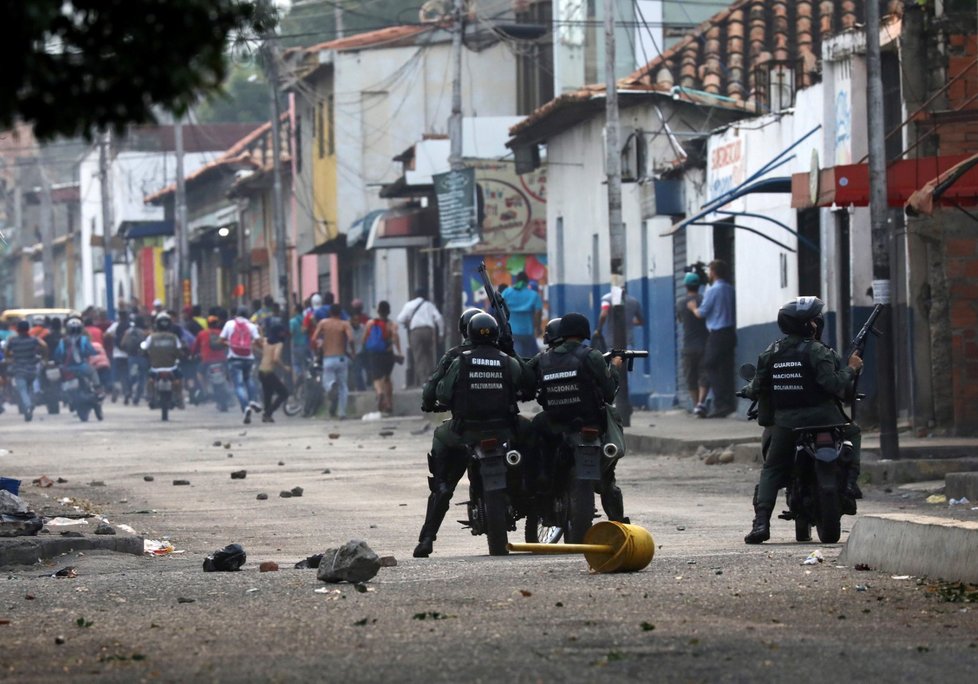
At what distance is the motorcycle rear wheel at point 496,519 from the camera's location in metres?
11.8

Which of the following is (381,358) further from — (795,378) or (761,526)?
(795,378)

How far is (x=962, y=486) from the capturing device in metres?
15.3

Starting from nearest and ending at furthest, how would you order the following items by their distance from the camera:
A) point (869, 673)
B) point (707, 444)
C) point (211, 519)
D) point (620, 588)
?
point (869, 673)
point (620, 588)
point (211, 519)
point (707, 444)

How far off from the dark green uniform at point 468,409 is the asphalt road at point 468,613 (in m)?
0.50

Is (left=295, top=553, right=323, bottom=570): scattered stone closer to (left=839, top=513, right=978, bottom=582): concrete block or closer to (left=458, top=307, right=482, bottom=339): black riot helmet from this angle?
(left=458, top=307, right=482, bottom=339): black riot helmet

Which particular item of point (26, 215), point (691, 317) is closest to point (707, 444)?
point (691, 317)

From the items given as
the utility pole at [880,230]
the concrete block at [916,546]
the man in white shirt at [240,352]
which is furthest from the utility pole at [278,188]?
the concrete block at [916,546]

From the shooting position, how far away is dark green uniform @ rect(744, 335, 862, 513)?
12367 mm

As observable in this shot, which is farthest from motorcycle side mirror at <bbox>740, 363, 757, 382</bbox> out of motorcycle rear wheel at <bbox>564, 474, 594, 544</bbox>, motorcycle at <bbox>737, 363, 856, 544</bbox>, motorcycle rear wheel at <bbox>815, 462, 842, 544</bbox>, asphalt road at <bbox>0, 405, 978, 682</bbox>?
motorcycle rear wheel at <bbox>564, 474, 594, 544</bbox>

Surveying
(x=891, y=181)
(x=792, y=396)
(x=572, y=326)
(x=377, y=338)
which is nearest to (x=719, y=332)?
(x=891, y=181)

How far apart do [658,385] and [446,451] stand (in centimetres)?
1928

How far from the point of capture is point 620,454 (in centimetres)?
1208

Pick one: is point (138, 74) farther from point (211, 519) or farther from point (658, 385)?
point (658, 385)

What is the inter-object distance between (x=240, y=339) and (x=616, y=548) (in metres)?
23.2
